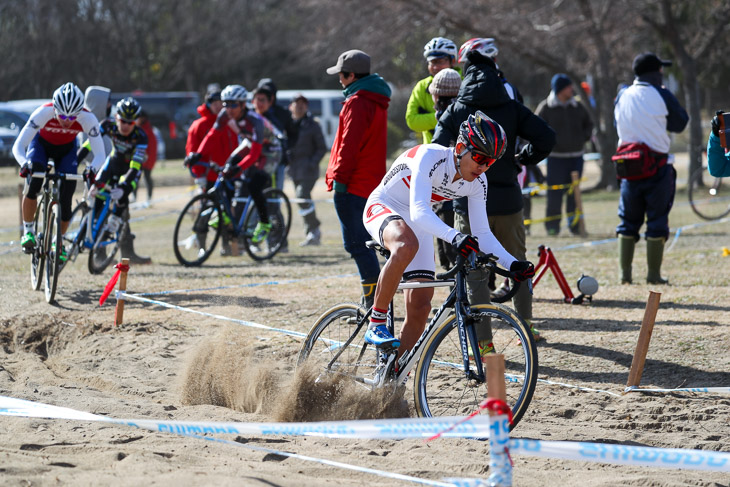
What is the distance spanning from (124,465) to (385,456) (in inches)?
51.1

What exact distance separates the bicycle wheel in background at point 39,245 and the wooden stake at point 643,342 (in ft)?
20.0

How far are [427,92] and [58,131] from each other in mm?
3853

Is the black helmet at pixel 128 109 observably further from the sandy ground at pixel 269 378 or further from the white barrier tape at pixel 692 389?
the white barrier tape at pixel 692 389

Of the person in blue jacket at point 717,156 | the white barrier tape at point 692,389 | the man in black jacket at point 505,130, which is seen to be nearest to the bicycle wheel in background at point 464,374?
the man in black jacket at point 505,130

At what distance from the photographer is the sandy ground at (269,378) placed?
4.63m

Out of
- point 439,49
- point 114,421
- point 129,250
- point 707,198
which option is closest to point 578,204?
point 707,198

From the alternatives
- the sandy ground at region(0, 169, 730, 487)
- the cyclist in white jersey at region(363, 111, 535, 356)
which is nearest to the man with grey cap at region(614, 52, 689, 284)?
the sandy ground at region(0, 169, 730, 487)

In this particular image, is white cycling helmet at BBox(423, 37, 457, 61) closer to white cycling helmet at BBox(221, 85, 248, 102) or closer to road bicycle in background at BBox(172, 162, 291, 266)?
white cycling helmet at BBox(221, 85, 248, 102)

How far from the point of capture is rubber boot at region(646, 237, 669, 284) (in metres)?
9.70

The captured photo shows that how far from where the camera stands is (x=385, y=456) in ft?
16.1

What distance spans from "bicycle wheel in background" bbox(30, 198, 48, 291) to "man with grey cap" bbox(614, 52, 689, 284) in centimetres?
578

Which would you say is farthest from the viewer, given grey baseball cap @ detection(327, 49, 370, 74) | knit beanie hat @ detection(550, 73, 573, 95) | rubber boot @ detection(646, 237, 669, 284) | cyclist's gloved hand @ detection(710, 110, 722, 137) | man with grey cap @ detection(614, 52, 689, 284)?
knit beanie hat @ detection(550, 73, 573, 95)

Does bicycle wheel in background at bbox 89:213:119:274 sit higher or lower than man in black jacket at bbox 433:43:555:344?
lower

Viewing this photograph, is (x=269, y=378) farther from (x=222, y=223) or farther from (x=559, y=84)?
(x=559, y=84)
